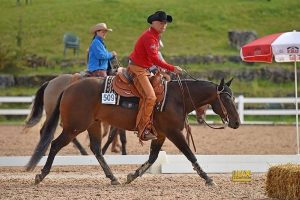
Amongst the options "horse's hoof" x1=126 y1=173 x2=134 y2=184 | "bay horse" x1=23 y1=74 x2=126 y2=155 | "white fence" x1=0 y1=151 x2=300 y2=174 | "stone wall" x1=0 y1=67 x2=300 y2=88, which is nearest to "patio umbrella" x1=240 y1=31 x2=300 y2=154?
"white fence" x1=0 y1=151 x2=300 y2=174

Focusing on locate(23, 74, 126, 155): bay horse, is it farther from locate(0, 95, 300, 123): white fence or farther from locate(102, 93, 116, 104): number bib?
locate(0, 95, 300, 123): white fence

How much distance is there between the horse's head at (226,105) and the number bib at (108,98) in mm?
1542

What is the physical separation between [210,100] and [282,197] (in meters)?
2.65

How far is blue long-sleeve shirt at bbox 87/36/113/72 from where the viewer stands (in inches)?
550

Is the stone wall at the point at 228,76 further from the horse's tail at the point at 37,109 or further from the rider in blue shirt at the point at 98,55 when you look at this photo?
the rider in blue shirt at the point at 98,55

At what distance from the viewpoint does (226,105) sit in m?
12.1

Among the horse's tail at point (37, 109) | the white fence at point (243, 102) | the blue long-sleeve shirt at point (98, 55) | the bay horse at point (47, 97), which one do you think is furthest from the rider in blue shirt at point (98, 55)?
the white fence at point (243, 102)

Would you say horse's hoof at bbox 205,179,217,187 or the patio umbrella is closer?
horse's hoof at bbox 205,179,217,187

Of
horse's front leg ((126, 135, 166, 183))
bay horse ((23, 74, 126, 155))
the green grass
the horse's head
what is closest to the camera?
the horse's head

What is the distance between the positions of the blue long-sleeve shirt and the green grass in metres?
24.3

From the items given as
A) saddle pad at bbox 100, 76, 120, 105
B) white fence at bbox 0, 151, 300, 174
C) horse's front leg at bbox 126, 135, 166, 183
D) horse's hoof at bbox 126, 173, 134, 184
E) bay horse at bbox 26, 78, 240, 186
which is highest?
saddle pad at bbox 100, 76, 120, 105

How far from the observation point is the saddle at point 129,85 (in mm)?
11961

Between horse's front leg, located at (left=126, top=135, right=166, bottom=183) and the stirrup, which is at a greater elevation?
the stirrup

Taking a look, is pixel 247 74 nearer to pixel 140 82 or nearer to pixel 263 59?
pixel 263 59
